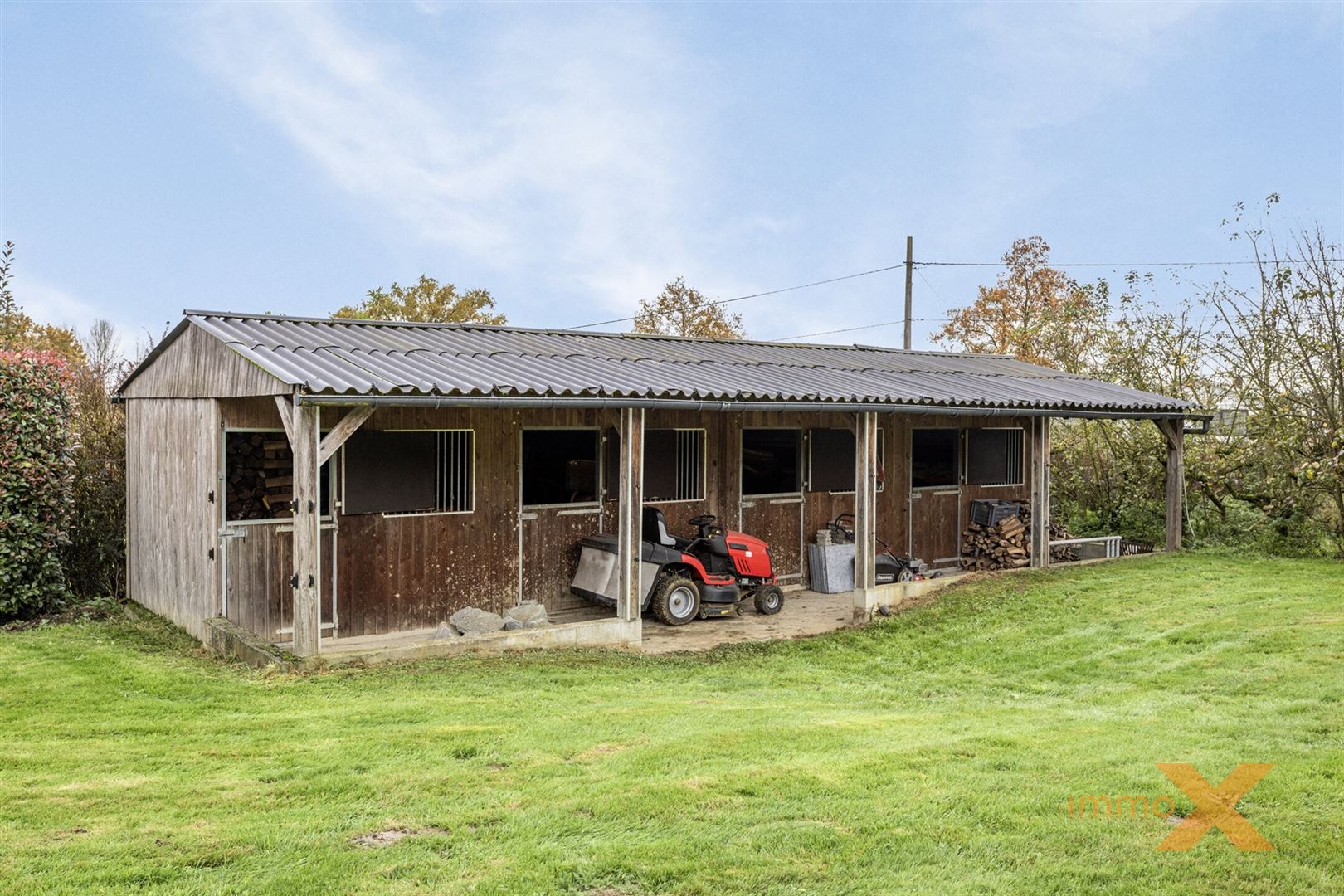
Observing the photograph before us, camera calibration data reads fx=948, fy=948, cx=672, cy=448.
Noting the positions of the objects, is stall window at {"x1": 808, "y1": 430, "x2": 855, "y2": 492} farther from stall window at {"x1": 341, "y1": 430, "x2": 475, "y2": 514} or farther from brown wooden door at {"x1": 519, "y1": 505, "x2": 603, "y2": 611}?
stall window at {"x1": 341, "y1": 430, "x2": 475, "y2": 514}

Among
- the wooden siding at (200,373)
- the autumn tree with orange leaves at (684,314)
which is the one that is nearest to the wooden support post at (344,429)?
the wooden siding at (200,373)

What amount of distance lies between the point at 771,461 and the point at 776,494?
38 centimetres

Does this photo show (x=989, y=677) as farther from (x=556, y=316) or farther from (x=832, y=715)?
(x=556, y=316)

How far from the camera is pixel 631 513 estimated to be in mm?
7918

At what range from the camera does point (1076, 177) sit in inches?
886

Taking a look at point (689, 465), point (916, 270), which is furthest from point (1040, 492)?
point (916, 270)

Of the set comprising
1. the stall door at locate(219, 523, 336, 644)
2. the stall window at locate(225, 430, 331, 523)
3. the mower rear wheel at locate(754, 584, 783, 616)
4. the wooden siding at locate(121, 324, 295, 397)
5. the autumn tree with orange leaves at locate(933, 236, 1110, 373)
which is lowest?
the mower rear wheel at locate(754, 584, 783, 616)

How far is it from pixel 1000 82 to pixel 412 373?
17.2m

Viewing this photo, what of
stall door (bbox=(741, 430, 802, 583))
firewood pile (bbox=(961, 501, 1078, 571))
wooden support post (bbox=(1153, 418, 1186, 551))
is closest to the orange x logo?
stall door (bbox=(741, 430, 802, 583))

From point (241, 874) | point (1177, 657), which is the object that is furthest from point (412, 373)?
point (1177, 657)

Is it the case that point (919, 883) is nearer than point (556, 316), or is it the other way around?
point (919, 883)

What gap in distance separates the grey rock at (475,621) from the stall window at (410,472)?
3.52 ft

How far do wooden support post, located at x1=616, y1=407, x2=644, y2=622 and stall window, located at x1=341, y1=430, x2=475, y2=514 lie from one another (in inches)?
66.1

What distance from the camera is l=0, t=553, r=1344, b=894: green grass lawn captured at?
3264 mm
